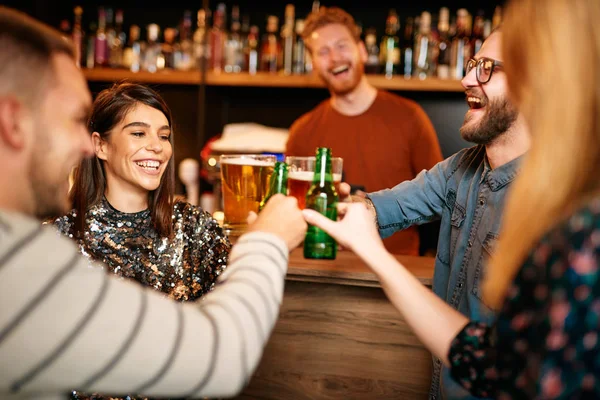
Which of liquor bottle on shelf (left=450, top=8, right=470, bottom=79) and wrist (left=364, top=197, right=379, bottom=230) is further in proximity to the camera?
liquor bottle on shelf (left=450, top=8, right=470, bottom=79)

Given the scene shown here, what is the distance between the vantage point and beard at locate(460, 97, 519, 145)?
1423 mm

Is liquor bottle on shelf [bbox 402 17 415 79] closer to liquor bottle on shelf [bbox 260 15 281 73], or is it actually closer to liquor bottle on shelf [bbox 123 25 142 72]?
liquor bottle on shelf [bbox 260 15 281 73]

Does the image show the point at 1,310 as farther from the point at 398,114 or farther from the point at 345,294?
the point at 398,114

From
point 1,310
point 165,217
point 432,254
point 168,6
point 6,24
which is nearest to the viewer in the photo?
point 1,310

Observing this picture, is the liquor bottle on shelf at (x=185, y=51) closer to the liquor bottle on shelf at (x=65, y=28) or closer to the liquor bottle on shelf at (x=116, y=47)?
the liquor bottle on shelf at (x=116, y=47)

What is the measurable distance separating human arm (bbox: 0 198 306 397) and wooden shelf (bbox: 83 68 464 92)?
2405 millimetres

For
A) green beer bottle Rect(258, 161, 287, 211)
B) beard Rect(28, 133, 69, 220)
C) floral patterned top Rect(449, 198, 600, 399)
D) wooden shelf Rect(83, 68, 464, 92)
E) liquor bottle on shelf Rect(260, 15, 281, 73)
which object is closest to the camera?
floral patterned top Rect(449, 198, 600, 399)

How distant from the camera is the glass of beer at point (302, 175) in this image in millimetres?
1402

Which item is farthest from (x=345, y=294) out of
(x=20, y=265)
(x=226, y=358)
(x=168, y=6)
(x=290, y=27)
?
(x=168, y=6)

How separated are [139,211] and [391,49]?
77.6 inches

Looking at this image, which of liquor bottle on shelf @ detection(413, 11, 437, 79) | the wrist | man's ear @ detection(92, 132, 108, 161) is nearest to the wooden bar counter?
the wrist

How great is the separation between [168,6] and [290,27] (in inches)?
35.8

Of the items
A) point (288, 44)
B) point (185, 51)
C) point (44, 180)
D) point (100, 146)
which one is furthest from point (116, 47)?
point (44, 180)

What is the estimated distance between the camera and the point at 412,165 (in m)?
2.77
